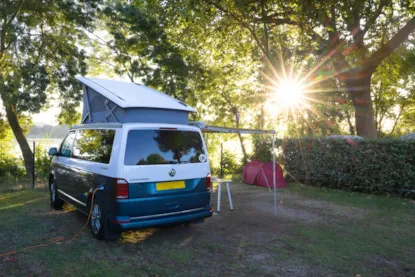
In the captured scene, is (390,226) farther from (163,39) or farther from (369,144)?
(163,39)

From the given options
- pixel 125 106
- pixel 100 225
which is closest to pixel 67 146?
pixel 100 225

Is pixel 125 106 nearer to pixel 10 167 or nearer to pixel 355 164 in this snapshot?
pixel 355 164

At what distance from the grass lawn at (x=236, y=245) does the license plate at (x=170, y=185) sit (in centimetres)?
90

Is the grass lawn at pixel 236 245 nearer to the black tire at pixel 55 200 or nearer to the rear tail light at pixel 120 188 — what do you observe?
the black tire at pixel 55 200

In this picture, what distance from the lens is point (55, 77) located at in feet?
50.4

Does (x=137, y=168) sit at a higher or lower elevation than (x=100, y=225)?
higher

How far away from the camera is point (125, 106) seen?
16.8ft

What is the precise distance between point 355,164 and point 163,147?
7.35 meters

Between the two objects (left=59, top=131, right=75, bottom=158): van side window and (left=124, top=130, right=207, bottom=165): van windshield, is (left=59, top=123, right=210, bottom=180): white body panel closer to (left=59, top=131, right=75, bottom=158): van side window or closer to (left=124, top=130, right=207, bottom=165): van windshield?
(left=124, top=130, right=207, bottom=165): van windshield

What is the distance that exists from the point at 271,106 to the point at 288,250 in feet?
57.8

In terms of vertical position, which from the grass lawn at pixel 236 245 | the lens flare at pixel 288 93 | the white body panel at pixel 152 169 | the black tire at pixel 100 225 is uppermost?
the lens flare at pixel 288 93

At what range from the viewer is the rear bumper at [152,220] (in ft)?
15.7

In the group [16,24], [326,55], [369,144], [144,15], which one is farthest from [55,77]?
[369,144]

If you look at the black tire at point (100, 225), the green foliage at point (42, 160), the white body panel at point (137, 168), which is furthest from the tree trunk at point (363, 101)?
the green foliage at point (42, 160)
